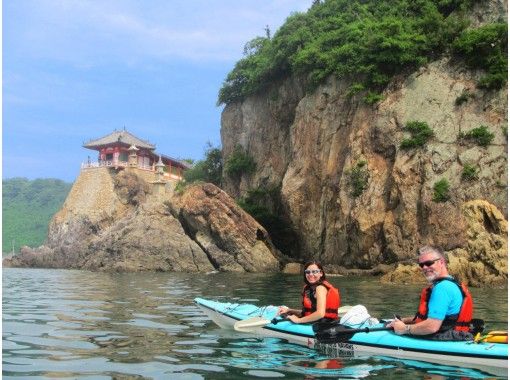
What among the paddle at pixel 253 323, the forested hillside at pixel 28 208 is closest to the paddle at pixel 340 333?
the paddle at pixel 253 323

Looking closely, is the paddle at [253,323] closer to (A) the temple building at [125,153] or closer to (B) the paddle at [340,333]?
(B) the paddle at [340,333]

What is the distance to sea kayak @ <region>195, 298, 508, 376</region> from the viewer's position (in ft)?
22.4

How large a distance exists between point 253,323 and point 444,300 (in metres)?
3.67

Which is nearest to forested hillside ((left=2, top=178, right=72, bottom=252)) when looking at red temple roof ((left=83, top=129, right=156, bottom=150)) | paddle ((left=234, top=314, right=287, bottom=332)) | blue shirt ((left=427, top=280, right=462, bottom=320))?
red temple roof ((left=83, top=129, right=156, bottom=150))

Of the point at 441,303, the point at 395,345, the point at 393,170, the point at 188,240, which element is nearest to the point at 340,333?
the point at 395,345

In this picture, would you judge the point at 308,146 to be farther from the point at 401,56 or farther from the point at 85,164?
the point at 85,164

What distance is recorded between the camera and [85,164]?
194 ft

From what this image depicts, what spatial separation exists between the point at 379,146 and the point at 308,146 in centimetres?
654

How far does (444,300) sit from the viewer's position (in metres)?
6.96

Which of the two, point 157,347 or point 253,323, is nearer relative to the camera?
point 157,347

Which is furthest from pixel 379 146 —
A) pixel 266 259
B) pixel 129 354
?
pixel 129 354

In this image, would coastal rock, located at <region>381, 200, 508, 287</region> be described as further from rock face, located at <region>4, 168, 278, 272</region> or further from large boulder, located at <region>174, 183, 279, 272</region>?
rock face, located at <region>4, 168, 278, 272</region>

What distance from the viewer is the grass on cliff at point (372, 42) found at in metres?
30.2

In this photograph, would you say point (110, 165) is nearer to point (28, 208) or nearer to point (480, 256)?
point (480, 256)
